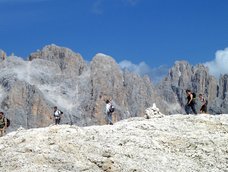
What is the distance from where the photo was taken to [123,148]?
85.0 feet

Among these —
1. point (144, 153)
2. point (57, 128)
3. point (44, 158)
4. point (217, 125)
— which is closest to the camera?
point (44, 158)

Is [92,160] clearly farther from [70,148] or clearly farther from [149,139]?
[149,139]

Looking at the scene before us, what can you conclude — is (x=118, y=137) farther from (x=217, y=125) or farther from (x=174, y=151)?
(x=217, y=125)

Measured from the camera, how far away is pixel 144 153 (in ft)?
84.7

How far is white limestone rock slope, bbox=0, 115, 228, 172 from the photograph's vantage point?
23859 millimetres

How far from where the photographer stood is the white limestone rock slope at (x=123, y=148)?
2386 centimetres

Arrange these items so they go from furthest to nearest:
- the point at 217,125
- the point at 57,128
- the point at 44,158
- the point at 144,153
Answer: the point at 217,125
the point at 57,128
the point at 144,153
the point at 44,158

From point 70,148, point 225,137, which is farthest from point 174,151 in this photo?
point 70,148

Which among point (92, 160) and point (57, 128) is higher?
point (57, 128)

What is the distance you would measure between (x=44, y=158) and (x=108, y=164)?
259 centimetres

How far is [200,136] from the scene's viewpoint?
93.2 ft

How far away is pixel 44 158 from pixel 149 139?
18.6 ft

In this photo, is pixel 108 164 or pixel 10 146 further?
pixel 10 146

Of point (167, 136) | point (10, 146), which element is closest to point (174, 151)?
point (167, 136)
